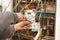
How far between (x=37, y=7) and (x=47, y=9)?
0.10 m

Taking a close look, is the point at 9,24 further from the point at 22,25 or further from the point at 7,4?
the point at 7,4

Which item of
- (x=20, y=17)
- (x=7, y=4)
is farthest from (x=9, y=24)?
(x=7, y=4)

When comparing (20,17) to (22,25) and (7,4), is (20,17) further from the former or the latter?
(7,4)

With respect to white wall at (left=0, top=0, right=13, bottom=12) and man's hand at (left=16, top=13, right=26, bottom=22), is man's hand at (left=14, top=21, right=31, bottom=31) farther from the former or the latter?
white wall at (left=0, top=0, right=13, bottom=12)

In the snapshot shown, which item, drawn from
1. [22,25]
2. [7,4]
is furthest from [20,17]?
[7,4]

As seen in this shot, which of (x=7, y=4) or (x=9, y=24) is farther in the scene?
(x=7, y=4)

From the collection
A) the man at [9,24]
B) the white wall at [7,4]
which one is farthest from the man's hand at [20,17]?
the white wall at [7,4]

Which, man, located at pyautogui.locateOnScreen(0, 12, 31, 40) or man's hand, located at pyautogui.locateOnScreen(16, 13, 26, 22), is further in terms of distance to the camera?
man's hand, located at pyautogui.locateOnScreen(16, 13, 26, 22)

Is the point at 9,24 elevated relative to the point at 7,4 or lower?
lower

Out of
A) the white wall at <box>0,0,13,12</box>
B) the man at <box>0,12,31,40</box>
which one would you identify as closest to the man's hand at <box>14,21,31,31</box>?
the man at <box>0,12,31,40</box>

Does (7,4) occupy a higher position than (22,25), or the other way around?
(7,4)

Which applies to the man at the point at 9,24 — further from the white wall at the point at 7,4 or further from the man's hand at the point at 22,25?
the white wall at the point at 7,4

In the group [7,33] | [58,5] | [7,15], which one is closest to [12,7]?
[7,15]

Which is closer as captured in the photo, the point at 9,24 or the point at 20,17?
the point at 9,24
